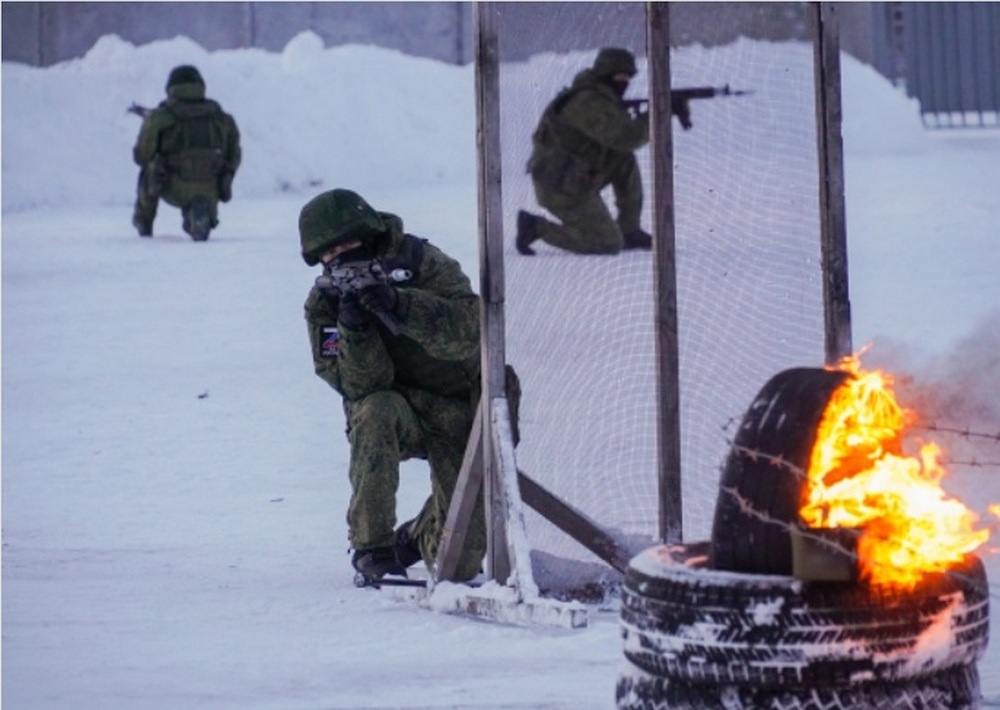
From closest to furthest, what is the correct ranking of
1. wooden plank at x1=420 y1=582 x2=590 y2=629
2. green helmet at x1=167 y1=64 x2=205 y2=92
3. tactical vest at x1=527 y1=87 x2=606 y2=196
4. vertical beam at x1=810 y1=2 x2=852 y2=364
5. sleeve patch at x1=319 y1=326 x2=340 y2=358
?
wooden plank at x1=420 y1=582 x2=590 y2=629
vertical beam at x1=810 y1=2 x2=852 y2=364
sleeve patch at x1=319 y1=326 x2=340 y2=358
tactical vest at x1=527 y1=87 x2=606 y2=196
green helmet at x1=167 y1=64 x2=205 y2=92

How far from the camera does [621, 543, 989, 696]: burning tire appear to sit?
406cm

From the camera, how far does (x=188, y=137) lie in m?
18.9

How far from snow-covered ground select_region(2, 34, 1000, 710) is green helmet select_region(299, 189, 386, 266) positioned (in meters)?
1.04

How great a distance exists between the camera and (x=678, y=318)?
6711mm

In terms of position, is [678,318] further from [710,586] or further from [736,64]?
[710,586]

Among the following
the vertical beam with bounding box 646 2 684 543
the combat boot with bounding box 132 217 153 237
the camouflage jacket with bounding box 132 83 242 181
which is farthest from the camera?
the combat boot with bounding box 132 217 153 237

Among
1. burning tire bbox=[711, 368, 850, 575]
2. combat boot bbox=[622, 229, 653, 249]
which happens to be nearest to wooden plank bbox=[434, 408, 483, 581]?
combat boot bbox=[622, 229, 653, 249]

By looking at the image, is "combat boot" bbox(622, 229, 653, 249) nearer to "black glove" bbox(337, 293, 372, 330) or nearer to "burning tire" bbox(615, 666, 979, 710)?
"black glove" bbox(337, 293, 372, 330)

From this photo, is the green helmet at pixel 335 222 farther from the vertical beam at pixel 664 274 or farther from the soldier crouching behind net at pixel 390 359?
the vertical beam at pixel 664 274

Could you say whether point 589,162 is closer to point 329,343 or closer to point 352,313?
point 329,343

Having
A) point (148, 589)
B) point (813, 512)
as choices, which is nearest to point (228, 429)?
point (148, 589)

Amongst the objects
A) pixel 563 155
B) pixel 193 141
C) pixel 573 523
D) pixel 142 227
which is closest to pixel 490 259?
pixel 573 523

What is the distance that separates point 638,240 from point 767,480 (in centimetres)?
312

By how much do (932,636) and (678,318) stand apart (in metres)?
2.66
